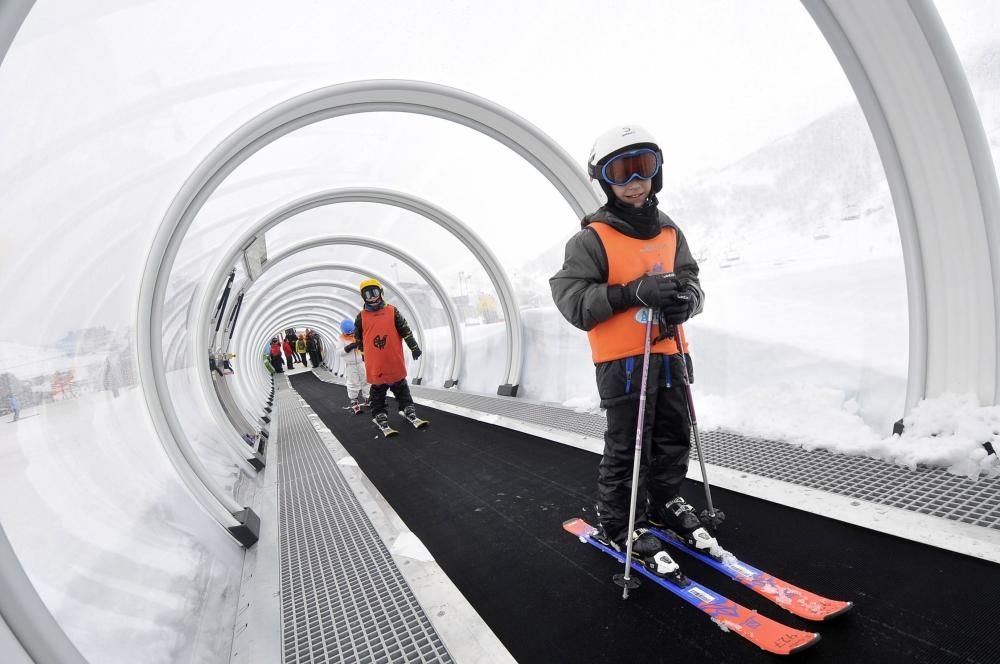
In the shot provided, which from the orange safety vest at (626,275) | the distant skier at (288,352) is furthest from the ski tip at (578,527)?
the distant skier at (288,352)

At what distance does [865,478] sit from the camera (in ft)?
9.85

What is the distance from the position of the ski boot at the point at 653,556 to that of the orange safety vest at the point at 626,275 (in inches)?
39.3

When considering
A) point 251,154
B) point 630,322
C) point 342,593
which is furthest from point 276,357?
point 630,322

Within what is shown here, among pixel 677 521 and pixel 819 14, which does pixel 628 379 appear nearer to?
pixel 677 521

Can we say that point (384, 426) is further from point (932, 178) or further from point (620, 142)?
point (932, 178)

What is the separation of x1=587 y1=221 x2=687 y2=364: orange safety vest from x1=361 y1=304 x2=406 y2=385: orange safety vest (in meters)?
5.00

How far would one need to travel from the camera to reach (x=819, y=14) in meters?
3.17

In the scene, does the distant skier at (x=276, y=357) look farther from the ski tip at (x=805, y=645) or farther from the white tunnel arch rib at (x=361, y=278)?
the ski tip at (x=805, y=645)

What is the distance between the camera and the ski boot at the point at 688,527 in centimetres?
246

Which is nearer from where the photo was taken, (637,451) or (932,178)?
(637,451)

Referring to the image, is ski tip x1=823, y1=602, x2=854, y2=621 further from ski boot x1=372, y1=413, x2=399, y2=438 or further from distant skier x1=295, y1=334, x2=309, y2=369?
distant skier x1=295, y1=334, x2=309, y2=369

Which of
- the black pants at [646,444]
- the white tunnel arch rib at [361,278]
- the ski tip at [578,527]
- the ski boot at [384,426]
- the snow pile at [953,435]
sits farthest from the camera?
the white tunnel arch rib at [361,278]

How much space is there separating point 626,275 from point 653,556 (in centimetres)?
152

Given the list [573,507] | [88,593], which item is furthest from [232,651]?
[573,507]
